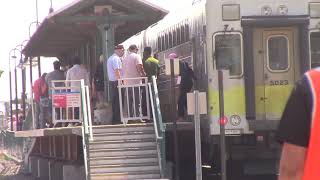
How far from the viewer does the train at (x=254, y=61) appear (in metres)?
12.2

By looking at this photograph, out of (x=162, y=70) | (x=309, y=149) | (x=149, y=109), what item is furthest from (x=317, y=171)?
(x=162, y=70)

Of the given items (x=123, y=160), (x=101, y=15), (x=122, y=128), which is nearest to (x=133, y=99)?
(x=122, y=128)

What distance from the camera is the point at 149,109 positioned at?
13.6 m

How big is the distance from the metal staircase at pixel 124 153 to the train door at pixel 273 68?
2.10m

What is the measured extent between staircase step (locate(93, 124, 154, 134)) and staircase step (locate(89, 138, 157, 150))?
26 cm

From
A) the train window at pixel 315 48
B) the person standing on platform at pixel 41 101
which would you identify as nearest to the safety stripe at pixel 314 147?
the train window at pixel 315 48

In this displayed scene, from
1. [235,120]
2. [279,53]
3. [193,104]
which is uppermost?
[279,53]

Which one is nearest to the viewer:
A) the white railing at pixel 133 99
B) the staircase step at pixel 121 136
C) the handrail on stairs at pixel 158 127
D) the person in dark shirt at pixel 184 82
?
the handrail on stairs at pixel 158 127

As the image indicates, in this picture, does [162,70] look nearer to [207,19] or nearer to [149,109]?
[149,109]

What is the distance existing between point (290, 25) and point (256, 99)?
1.47 m

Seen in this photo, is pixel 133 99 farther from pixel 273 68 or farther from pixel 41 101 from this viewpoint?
pixel 41 101

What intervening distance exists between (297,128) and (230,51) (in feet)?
32.4

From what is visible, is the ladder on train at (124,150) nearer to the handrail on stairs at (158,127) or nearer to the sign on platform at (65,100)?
the handrail on stairs at (158,127)

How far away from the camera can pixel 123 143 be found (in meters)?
12.6
